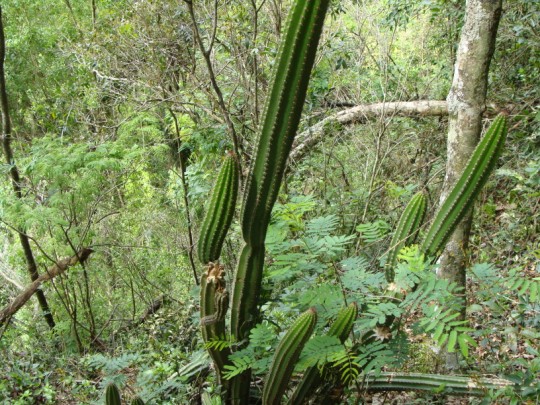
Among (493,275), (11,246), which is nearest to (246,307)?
(493,275)

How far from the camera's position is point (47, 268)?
6.09 metres

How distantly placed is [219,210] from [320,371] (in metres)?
0.84

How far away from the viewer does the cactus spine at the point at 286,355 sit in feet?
7.27

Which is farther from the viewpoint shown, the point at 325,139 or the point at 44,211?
the point at 325,139

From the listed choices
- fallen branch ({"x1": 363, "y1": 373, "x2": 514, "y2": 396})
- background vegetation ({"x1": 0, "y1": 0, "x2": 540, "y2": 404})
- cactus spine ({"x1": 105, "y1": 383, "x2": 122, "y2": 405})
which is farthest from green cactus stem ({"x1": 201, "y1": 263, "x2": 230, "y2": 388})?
background vegetation ({"x1": 0, "y1": 0, "x2": 540, "y2": 404})

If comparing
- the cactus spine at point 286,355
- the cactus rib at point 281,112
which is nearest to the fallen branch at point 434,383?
the cactus spine at point 286,355

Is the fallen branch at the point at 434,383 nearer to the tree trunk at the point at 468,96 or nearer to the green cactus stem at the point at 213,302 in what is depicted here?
the green cactus stem at the point at 213,302

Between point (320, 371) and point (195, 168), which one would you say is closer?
point (320, 371)

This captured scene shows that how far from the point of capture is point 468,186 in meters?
2.41

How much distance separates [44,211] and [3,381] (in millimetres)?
1614

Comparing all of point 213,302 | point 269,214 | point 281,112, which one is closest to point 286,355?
point 213,302

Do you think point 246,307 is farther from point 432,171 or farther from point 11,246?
point 11,246

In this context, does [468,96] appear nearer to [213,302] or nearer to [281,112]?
[281,112]

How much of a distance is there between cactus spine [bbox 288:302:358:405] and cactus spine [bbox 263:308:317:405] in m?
0.11
